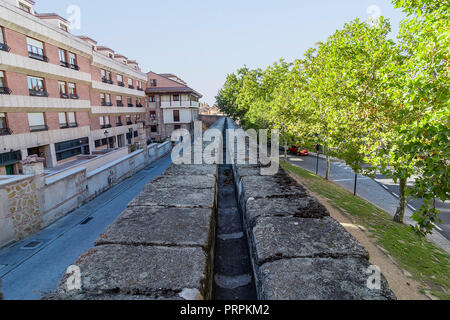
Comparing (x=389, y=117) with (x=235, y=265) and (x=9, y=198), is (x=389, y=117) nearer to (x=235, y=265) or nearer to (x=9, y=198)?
(x=235, y=265)

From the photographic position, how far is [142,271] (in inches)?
A: 136

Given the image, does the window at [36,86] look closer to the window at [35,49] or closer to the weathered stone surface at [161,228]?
the window at [35,49]

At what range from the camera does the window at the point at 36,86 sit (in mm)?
19328

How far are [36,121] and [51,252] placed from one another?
55.7ft

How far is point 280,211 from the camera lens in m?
5.46

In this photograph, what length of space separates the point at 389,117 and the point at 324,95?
160 inches

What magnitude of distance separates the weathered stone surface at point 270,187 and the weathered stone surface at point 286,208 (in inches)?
13.2

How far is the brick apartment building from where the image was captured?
17250 mm

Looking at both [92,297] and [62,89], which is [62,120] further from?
[92,297]

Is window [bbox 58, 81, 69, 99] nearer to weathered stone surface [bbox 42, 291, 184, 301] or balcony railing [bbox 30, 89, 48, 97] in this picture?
balcony railing [bbox 30, 89, 48, 97]

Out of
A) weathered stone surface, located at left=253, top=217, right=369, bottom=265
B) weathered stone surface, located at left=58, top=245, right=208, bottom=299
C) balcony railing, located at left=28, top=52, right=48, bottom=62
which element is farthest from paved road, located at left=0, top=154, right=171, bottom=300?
balcony railing, located at left=28, top=52, right=48, bottom=62

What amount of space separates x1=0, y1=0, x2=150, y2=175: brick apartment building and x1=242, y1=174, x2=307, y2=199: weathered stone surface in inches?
742

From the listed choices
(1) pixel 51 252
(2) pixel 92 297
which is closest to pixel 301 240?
(2) pixel 92 297
